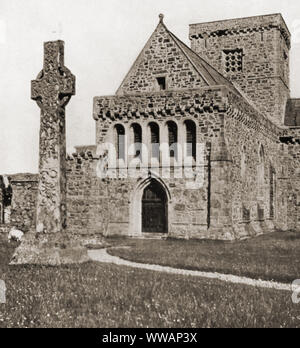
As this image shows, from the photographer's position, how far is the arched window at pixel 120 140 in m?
25.4

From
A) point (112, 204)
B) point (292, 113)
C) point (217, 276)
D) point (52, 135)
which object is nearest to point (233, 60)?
point (292, 113)

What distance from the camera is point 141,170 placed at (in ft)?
81.6

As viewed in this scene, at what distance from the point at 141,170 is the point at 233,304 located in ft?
54.2

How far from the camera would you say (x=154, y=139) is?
984 inches

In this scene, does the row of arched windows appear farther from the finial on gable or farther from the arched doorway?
the finial on gable

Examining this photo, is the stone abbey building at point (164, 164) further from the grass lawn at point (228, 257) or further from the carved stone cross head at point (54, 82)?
the carved stone cross head at point (54, 82)

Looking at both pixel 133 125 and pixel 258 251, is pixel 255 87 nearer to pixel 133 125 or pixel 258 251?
pixel 133 125

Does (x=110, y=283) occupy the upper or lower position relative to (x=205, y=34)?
lower

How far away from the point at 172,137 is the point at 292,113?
14854 millimetres

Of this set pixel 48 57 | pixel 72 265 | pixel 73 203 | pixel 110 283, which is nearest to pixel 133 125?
pixel 73 203

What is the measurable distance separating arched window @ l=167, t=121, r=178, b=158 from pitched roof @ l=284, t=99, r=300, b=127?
13.5m

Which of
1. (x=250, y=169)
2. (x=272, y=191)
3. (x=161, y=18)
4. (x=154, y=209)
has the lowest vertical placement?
A: (x=154, y=209)

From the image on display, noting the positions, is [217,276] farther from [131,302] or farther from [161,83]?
[161,83]

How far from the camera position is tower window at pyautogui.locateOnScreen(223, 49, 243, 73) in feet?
115
